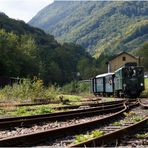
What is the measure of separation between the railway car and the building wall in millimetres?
80632

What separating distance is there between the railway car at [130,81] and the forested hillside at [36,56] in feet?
80.5

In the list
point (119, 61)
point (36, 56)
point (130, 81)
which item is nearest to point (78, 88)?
point (130, 81)

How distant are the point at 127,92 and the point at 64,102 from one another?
1411cm

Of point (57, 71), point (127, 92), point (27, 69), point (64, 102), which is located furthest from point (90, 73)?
point (64, 102)

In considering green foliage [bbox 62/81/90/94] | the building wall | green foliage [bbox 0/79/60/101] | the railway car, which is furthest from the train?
the building wall

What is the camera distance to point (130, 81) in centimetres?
3922

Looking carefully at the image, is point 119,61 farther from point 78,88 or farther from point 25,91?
point 25,91

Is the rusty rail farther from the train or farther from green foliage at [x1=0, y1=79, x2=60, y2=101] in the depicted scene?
the train

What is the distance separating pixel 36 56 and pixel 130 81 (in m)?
65.6

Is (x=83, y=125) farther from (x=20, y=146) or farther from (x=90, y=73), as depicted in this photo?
(x=90, y=73)

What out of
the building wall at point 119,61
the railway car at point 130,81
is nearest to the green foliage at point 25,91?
the railway car at point 130,81

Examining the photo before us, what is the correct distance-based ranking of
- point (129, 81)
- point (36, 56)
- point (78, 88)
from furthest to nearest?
point (36, 56) → point (78, 88) → point (129, 81)

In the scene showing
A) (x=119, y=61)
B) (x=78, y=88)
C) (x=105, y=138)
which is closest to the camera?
(x=105, y=138)

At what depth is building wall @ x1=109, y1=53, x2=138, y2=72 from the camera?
402 ft
